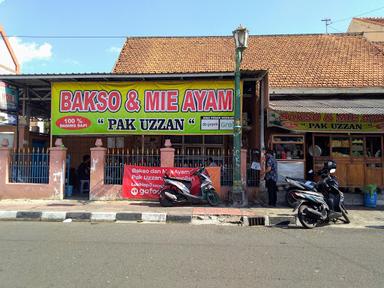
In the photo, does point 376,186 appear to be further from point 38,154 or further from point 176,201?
point 38,154

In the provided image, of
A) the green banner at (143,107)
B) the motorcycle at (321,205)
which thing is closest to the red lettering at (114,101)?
the green banner at (143,107)

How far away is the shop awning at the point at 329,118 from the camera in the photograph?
1127 cm

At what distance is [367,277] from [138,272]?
10.0 feet

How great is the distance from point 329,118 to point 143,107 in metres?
Answer: 5.85

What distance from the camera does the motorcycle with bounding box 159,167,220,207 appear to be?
10625 millimetres

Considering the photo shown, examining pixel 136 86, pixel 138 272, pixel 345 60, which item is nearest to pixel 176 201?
pixel 136 86

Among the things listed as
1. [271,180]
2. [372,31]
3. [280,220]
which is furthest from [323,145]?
[372,31]

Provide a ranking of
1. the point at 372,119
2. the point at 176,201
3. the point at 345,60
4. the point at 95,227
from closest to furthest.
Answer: the point at 95,227 → the point at 176,201 → the point at 372,119 → the point at 345,60

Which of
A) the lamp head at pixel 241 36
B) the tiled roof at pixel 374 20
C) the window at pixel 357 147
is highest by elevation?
the tiled roof at pixel 374 20

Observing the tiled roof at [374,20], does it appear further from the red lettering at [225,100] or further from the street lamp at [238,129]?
the street lamp at [238,129]

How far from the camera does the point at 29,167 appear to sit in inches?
475

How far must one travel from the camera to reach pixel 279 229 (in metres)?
8.45

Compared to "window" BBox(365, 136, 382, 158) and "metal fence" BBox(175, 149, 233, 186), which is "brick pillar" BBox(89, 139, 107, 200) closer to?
"metal fence" BBox(175, 149, 233, 186)

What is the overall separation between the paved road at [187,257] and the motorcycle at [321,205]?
0.34 m
